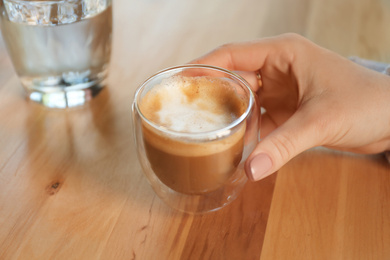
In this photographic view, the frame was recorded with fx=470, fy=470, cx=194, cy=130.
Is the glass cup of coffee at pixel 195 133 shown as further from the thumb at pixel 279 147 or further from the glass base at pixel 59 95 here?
the glass base at pixel 59 95

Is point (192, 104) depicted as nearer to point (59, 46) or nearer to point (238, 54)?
point (238, 54)

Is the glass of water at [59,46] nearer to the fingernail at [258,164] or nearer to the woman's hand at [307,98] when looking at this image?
the woman's hand at [307,98]

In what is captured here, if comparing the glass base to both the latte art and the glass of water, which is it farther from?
the latte art

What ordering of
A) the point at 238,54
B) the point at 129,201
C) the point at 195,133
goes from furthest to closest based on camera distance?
the point at 238,54 → the point at 129,201 → the point at 195,133

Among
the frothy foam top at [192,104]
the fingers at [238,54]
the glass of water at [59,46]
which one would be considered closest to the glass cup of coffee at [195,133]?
the frothy foam top at [192,104]

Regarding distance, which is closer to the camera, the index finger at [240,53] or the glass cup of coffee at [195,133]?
the glass cup of coffee at [195,133]

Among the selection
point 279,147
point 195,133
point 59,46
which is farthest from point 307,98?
point 59,46

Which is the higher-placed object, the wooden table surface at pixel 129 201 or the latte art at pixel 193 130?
the latte art at pixel 193 130
